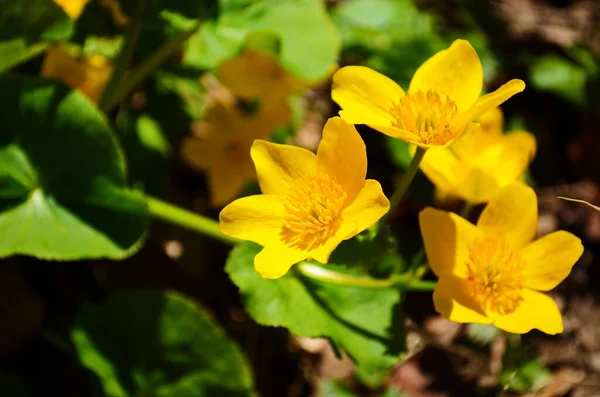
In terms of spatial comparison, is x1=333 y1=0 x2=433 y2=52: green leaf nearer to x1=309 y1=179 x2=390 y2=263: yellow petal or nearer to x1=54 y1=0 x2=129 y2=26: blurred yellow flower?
x1=54 y1=0 x2=129 y2=26: blurred yellow flower

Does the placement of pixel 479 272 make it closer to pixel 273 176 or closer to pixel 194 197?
pixel 273 176

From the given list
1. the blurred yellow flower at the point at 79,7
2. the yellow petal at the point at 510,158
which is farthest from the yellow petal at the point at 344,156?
the blurred yellow flower at the point at 79,7

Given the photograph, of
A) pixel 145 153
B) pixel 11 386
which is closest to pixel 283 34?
pixel 145 153

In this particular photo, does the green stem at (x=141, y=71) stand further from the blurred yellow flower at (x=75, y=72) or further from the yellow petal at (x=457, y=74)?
the yellow petal at (x=457, y=74)

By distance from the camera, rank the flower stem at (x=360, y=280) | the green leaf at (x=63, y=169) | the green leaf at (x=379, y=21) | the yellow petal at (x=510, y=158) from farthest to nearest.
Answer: the green leaf at (x=379, y=21), the green leaf at (x=63, y=169), the yellow petal at (x=510, y=158), the flower stem at (x=360, y=280)

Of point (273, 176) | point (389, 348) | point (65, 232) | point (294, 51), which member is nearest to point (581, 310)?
point (389, 348)
